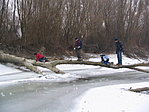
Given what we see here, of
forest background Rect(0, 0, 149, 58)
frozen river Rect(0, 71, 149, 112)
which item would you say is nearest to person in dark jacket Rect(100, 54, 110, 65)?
frozen river Rect(0, 71, 149, 112)

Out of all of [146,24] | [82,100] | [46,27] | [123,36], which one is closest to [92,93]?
[82,100]

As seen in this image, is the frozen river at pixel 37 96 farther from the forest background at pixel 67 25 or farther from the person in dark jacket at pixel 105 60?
the forest background at pixel 67 25

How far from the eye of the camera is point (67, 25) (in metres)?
15.9

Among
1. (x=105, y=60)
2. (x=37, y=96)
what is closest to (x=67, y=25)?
(x=105, y=60)

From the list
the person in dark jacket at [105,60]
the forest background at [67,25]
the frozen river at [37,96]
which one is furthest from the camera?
the forest background at [67,25]

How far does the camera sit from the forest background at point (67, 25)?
13180 mm

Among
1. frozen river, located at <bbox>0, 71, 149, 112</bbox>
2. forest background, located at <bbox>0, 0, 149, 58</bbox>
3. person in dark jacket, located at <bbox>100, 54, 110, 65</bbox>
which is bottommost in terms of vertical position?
frozen river, located at <bbox>0, 71, 149, 112</bbox>

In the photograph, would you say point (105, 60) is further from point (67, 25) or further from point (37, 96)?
point (67, 25)

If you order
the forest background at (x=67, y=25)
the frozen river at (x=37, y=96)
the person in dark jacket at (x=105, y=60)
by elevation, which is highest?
the forest background at (x=67, y=25)

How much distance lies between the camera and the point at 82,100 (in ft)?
15.2

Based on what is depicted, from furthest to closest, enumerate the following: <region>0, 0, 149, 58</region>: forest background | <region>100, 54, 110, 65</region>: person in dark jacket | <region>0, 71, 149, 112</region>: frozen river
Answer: <region>0, 0, 149, 58</region>: forest background < <region>100, 54, 110, 65</region>: person in dark jacket < <region>0, 71, 149, 112</region>: frozen river

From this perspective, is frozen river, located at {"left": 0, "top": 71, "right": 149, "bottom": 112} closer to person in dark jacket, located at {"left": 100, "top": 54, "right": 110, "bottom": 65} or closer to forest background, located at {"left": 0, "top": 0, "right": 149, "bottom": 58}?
person in dark jacket, located at {"left": 100, "top": 54, "right": 110, "bottom": 65}

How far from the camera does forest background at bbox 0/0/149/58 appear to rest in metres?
13.2

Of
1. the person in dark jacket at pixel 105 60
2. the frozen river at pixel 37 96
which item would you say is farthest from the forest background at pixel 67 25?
the frozen river at pixel 37 96
